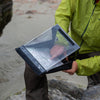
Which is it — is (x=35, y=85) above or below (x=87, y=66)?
below

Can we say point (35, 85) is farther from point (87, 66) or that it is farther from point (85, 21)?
point (85, 21)

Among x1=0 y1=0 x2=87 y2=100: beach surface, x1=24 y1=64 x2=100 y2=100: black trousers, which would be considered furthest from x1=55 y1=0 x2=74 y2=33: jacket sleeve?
x1=0 y1=0 x2=87 y2=100: beach surface

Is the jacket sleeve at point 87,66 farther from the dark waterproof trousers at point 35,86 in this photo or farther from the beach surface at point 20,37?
the beach surface at point 20,37

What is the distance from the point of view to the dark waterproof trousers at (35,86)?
169cm

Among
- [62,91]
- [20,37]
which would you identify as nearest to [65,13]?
[62,91]

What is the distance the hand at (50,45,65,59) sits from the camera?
1.36 meters

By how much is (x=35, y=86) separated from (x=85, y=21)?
0.60 m

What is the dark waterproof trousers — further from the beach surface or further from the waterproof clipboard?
the beach surface

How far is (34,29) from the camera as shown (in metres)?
4.12

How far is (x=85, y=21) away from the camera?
175 centimetres

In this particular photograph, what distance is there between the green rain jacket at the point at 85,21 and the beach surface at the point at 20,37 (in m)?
0.86

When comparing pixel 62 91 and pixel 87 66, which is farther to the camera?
pixel 62 91

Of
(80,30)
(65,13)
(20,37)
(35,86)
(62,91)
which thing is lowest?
→ (20,37)

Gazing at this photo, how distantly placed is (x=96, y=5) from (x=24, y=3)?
3746 millimetres
